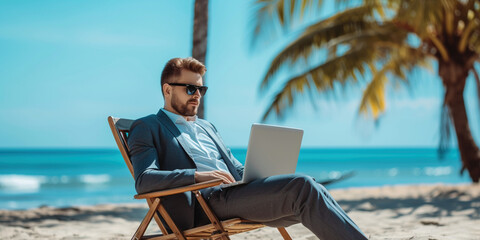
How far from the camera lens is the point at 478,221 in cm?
490

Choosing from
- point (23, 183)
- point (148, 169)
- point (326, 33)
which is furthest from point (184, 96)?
point (23, 183)

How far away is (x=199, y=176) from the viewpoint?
2.56m

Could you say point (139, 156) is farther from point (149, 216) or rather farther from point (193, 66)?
point (193, 66)

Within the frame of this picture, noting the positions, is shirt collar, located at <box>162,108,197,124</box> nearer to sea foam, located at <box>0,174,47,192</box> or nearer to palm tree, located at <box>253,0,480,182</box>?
palm tree, located at <box>253,0,480,182</box>

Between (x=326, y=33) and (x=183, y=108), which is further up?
(x=326, y=33)

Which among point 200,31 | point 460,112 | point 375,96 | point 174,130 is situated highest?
point 200,31

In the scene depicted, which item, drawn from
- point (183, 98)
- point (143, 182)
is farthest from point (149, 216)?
point (183, 98)

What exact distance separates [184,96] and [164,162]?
0.39m

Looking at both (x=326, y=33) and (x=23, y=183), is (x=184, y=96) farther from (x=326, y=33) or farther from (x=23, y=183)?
(x=23, y=183)

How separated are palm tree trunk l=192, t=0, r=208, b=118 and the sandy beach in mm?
1518

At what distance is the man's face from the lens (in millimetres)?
2920

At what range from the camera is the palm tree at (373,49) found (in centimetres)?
820

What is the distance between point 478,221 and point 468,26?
4.16 m

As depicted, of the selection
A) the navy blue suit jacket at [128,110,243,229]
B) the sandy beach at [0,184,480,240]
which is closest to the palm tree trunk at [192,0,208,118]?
the sandy beach at [0,184,480,240]
